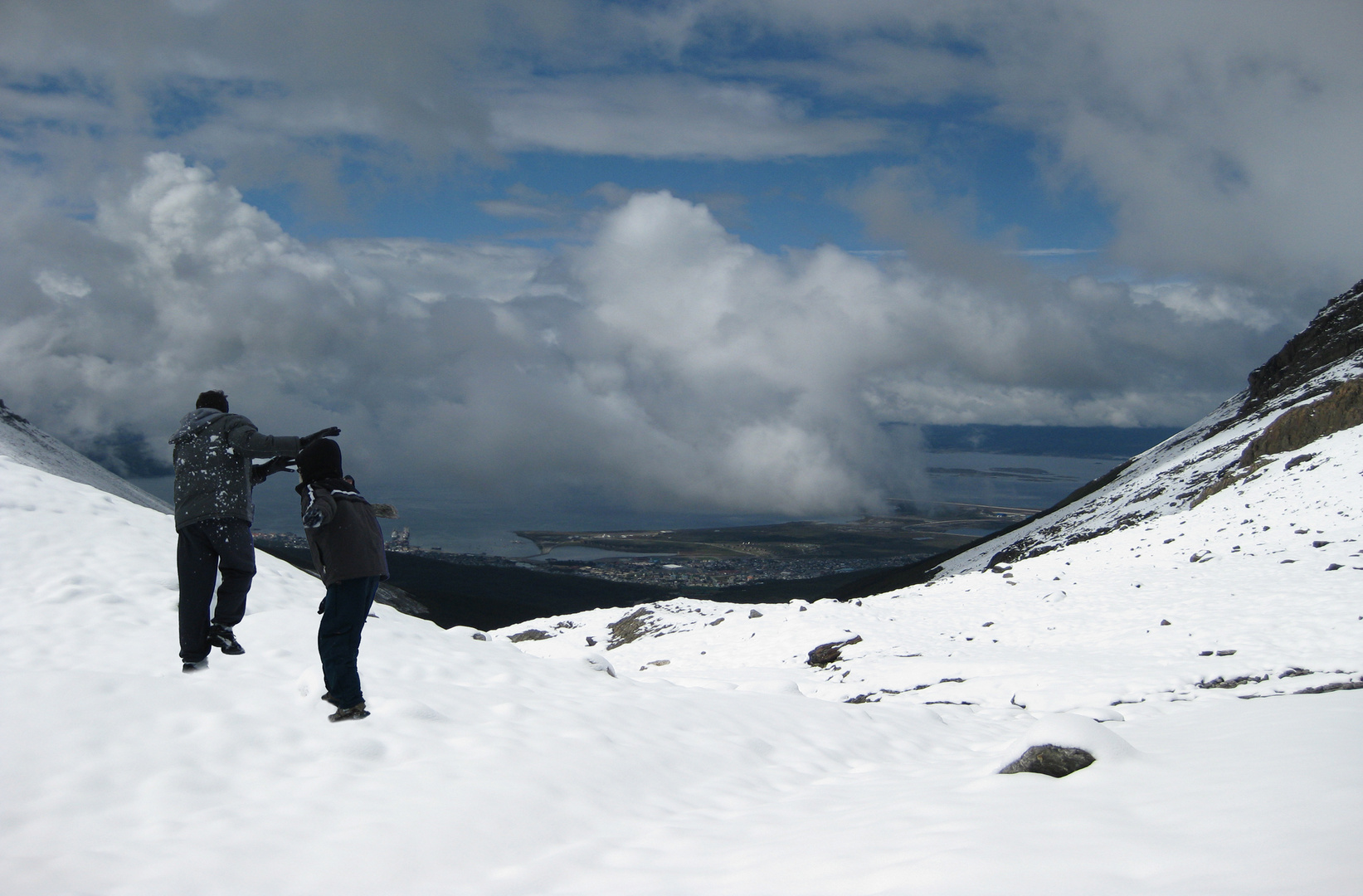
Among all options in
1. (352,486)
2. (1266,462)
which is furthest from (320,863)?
(1266,462)

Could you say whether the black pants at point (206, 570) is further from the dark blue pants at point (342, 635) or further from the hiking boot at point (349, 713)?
the hiking boot at point (349, 713)

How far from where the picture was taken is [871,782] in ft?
25.2

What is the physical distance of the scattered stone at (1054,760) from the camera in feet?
21.3

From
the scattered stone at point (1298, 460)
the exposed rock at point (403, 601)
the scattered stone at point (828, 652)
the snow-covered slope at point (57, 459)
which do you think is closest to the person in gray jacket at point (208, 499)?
the scattered stone at point (828, 652)

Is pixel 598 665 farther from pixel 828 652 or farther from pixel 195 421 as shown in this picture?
pixel 828 652

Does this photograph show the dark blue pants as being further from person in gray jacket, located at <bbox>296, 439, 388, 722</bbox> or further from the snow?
the snow

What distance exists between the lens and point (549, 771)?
6.65m

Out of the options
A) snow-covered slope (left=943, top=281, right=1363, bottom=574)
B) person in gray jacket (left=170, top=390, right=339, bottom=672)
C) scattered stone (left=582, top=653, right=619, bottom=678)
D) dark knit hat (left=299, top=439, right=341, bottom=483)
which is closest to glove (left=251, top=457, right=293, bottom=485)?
person in gray jacket (left=170, top=390, right=339, bottom=672)

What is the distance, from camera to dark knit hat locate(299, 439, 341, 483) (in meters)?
7.22

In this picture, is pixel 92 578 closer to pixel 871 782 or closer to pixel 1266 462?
pixel 871 782

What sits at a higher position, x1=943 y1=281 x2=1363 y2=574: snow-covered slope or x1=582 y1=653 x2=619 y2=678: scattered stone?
x1=943 y1=281 x2=1363 y2=574: snow-covered slope

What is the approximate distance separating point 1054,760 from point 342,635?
21.0ft

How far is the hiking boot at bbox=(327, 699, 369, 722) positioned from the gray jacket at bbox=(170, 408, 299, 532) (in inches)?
96.8

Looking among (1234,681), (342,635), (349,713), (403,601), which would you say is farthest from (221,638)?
(403,601)
